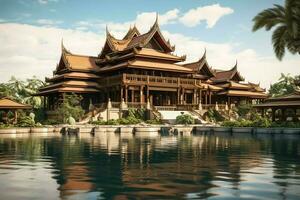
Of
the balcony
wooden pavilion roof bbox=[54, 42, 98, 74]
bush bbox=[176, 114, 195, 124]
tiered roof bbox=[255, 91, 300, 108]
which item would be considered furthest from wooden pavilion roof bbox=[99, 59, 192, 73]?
tiered roof bbox=[255, 91, 300, 108]

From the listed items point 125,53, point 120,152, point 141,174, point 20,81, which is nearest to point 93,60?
point 125,53

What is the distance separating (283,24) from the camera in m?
19.2

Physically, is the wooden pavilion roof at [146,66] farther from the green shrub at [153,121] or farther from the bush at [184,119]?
the bush at [184,119]

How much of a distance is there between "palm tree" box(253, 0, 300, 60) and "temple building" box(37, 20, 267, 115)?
2894 cm

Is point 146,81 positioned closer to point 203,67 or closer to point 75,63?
point 75,63

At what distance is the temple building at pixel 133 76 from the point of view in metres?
50.6

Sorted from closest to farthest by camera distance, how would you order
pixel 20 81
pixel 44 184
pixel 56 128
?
pixel 44 184 → pixel 56 128 → pixel 20 81

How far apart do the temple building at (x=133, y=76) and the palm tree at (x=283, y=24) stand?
1139 inches

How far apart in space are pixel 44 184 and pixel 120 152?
931cm

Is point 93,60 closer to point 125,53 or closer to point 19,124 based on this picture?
point 125,53

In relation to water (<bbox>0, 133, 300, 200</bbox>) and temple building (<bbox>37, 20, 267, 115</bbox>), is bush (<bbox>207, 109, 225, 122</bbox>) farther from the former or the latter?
water (<bbox>0, 133, 300, 200</bbox>)

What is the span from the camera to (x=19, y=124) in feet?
127

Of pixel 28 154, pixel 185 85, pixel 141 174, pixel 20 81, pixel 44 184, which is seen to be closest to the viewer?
pixel 44 184

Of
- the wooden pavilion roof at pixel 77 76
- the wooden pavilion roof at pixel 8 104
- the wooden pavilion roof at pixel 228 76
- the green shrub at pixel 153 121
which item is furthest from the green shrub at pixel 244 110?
the wooden pavilion roof at pixel 8 104
